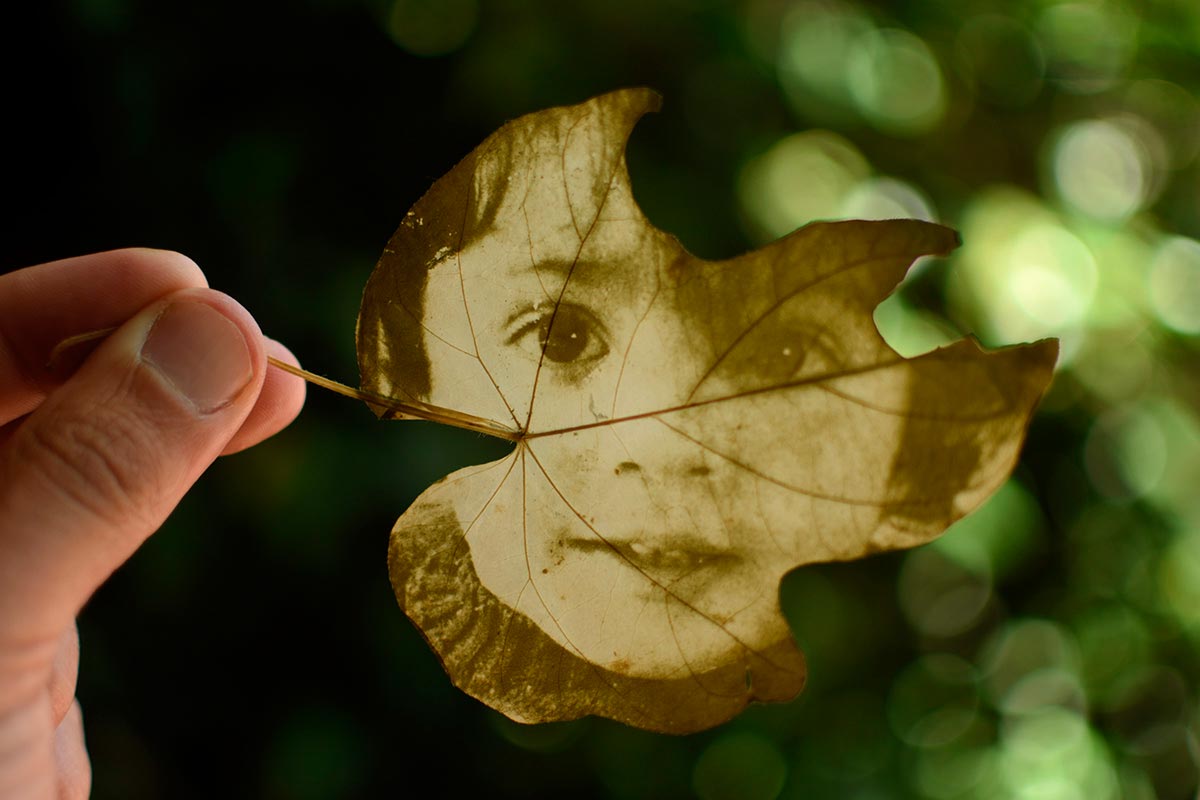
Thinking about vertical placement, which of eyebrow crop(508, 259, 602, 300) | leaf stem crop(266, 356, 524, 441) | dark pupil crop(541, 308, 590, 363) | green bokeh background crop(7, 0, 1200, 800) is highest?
eyebrow crop(508, 259, 602, 300)

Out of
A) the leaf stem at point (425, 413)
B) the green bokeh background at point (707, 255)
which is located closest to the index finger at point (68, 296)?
the green bokeh background at point (707, 255)

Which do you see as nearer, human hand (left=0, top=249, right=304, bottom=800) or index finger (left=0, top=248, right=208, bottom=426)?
human hand (left=0, top=249, right=304, bottom=800)

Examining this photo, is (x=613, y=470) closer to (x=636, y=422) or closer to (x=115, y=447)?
(x=636, y=422)

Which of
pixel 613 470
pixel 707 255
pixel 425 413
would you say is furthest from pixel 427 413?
pixel 707 255

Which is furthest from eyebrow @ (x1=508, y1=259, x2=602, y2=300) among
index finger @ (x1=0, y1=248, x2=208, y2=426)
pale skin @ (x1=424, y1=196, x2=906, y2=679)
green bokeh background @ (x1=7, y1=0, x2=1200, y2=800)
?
green bokeh background @ (x1=7, y1=0, x2=1200, y2=800)

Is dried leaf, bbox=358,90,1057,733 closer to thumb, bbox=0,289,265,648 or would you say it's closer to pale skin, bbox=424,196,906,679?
pale skin, bbox=424,196,906,679

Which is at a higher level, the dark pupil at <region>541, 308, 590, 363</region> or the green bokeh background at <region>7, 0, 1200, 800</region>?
the dark pupil at <region>541, 308, 590, 363</region>
